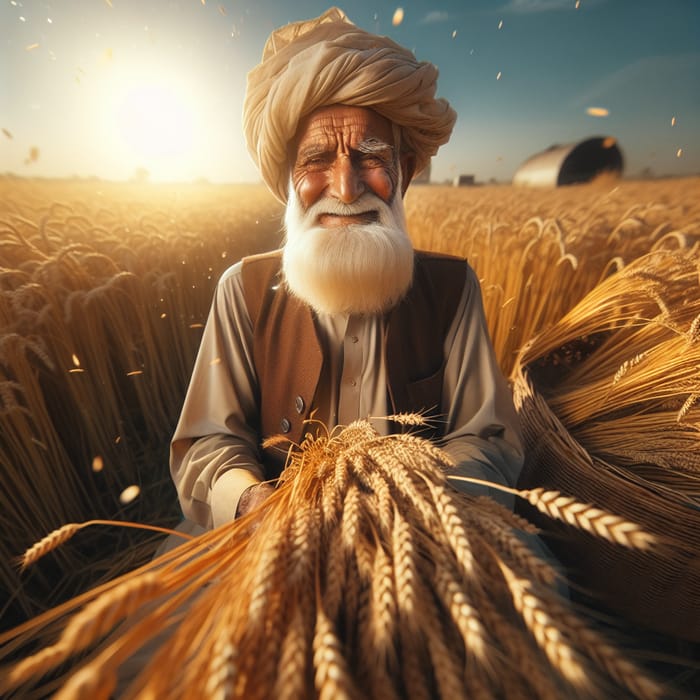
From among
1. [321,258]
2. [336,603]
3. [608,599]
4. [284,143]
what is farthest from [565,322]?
[336,603]

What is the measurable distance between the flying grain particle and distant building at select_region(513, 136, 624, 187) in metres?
9.21

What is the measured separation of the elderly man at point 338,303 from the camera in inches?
38.6

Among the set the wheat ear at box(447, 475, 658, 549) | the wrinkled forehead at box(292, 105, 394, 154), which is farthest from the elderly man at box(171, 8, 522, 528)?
the wheat ear at box(447, 475, 658, 549)

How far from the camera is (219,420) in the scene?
104cm

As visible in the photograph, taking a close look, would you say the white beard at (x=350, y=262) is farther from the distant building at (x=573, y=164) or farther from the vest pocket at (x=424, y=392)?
the distant building at (x=573, y=164)

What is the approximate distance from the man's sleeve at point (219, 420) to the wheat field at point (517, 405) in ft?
1.23

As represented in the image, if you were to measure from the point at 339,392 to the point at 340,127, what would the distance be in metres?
0.74

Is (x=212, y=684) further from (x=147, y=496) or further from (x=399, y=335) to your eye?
(x=147, y=496)

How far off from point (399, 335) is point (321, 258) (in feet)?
1.01

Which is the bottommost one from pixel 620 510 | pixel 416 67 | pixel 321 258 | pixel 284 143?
pixel 620 510

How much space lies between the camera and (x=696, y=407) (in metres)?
1.10

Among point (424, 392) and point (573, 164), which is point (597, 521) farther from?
point (573, 164)

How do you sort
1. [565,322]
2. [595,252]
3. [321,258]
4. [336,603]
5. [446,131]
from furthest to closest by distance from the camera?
[595,252]
[565,322]
[446,131]
[321,258]
[336,603]

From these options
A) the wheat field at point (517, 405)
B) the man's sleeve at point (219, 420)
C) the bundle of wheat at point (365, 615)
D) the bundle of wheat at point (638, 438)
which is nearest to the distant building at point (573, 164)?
the wheat field at point (517, 405)
